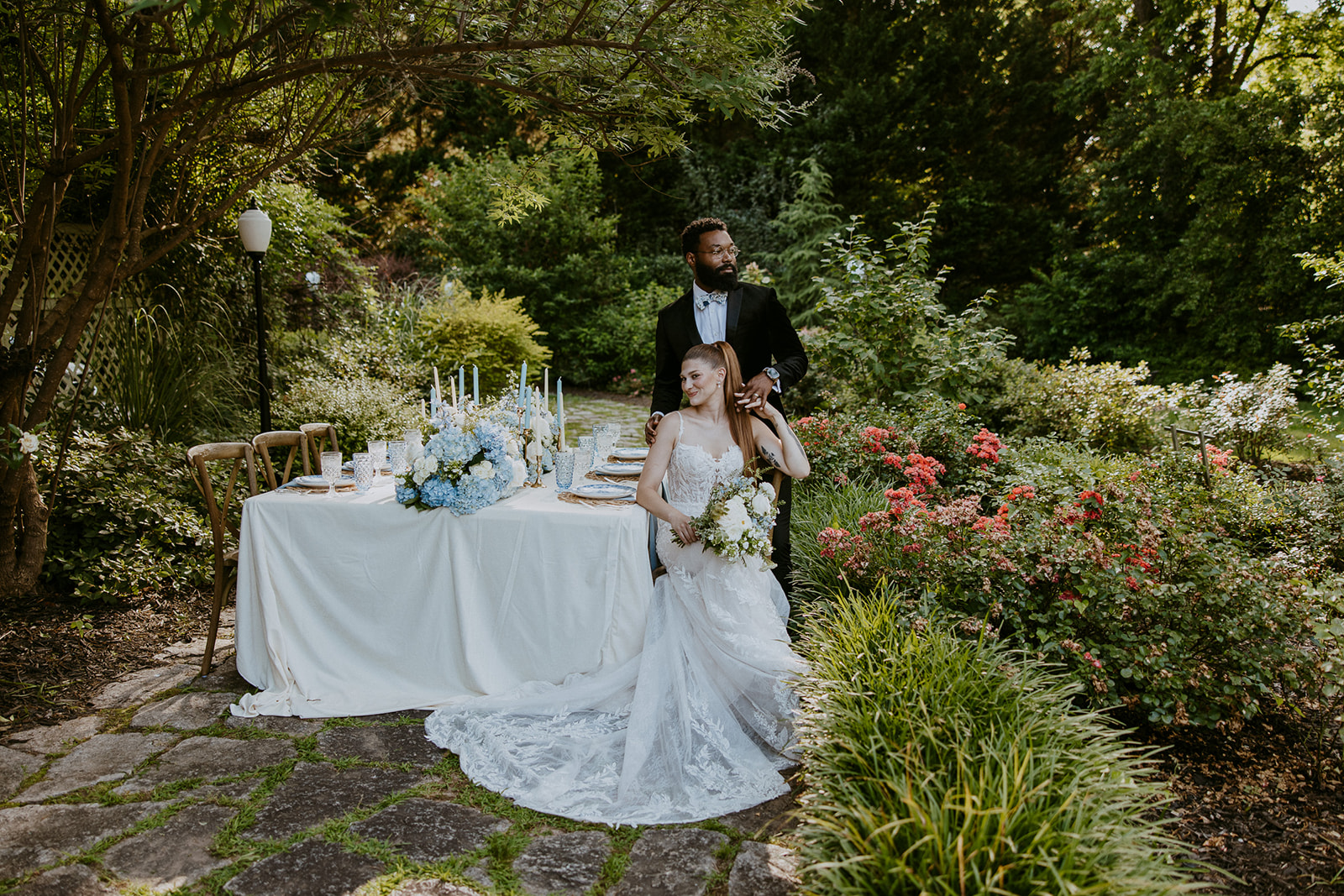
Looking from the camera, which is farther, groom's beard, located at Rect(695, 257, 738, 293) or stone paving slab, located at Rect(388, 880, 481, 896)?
groom's beard, located at Rect(695, 257, 738, 293)

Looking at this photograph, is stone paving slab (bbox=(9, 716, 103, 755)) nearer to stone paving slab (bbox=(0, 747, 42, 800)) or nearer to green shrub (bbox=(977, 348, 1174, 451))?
stone paving slab (bbox=(0, 747, 42, 800))

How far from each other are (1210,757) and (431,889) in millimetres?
2648

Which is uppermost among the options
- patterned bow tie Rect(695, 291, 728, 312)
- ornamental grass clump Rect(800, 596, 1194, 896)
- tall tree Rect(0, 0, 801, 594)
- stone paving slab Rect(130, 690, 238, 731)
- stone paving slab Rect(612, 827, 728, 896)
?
tall tree Rect(0, 0, 801, 594)

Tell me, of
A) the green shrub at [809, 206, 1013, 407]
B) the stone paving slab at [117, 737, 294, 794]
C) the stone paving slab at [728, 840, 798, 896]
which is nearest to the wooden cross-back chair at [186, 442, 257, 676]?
the stone paving slab at [117, 737, 294, 794]

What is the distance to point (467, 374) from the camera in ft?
35.5

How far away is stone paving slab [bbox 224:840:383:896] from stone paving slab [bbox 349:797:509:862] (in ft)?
0.38

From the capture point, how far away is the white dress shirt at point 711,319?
153 inches

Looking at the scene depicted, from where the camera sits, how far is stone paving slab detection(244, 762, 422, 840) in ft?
8.67

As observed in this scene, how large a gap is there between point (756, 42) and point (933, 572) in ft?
7.66

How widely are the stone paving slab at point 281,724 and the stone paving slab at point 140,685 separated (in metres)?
0.57

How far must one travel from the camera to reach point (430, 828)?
2.63 metres

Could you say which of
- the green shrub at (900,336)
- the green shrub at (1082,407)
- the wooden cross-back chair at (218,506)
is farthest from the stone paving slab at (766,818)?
the green shrub at (1082,407)

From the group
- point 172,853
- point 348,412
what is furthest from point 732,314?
point 348,412

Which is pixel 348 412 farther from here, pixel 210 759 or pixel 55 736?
pixel 210 759
